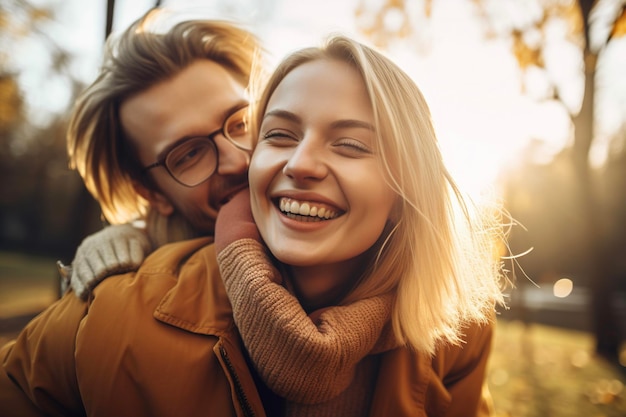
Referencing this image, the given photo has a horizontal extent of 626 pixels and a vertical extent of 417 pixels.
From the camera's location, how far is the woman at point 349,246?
68.1 inches

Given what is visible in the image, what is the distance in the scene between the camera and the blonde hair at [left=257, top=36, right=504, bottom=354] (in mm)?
1814

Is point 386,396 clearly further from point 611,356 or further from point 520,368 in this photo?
point 611,356

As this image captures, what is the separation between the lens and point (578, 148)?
21.7ft

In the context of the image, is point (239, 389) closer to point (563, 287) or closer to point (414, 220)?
point (414, 220)

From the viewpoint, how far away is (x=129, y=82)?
Result: 2.60 metres

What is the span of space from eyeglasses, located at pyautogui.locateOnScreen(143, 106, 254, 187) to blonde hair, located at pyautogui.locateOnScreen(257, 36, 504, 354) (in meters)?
0.52

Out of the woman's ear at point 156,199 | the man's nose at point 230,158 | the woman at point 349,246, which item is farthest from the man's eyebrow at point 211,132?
the woman at point 349,246

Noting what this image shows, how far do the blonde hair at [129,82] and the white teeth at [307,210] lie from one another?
109 centimetres

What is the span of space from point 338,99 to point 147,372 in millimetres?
1328

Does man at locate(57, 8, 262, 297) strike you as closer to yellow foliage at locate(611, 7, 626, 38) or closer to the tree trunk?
yellow foliage at locate(611, 7, 626, 38)

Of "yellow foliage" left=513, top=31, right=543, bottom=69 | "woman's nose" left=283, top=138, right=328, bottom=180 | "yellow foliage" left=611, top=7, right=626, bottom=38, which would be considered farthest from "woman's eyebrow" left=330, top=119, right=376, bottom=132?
"yellow foliage" left=513, top=31, right=543, bottom=69

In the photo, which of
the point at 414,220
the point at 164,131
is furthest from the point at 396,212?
the point at 164,131

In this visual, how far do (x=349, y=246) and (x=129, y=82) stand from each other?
5.63 ft

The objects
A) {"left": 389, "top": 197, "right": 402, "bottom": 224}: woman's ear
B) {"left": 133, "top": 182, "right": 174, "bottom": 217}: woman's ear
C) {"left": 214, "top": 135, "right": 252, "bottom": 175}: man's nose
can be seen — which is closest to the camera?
{"left": 389, "top": 197, "right": 402, "bottom": 224}: woman's ear
